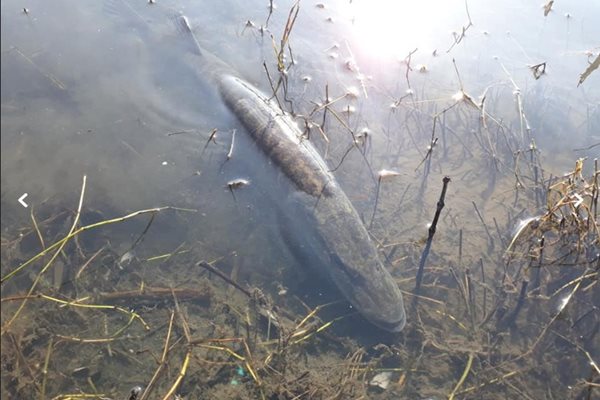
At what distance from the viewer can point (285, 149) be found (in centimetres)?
429

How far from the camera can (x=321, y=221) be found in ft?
12.9

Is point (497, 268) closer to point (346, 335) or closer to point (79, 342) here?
point (346, 335)

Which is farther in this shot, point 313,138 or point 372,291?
point 313,138

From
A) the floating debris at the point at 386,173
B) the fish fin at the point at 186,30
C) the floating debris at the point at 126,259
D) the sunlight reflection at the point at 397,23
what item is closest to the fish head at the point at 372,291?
the floating debris at the point at 386,173

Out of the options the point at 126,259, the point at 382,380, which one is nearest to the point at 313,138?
the point at 126,259

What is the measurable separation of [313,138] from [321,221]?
1136 mm

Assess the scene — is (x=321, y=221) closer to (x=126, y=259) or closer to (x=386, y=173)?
(x=386, y=173)

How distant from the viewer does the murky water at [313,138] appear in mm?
3744

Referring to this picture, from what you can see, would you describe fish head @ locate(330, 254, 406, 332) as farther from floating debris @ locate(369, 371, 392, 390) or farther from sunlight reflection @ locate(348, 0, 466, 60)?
sunlight reflection @ locate(348, 0, 466, 60)

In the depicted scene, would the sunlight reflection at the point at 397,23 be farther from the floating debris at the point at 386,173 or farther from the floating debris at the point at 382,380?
the floating debris at the point at 382,380

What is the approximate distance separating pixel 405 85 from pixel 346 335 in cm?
306

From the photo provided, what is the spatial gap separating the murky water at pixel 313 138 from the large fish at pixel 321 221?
0.48 ft

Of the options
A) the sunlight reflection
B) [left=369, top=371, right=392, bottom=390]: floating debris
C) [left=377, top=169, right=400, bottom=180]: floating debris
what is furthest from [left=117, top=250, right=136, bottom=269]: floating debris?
the sunlight reflection

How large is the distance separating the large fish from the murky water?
146mm
